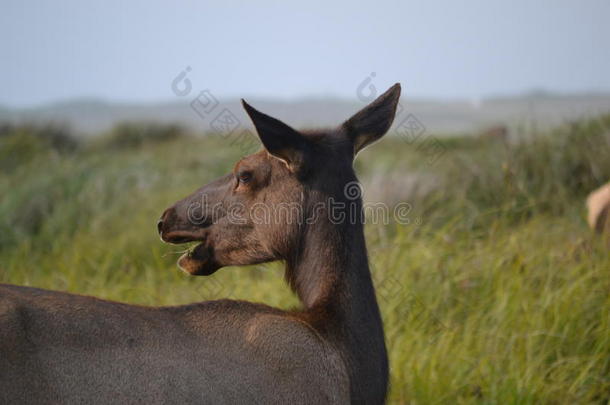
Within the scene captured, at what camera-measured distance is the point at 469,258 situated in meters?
6.82

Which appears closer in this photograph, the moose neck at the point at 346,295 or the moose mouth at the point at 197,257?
the moose neck at the point at 346,295

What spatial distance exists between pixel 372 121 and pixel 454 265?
123 inches

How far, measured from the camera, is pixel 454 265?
6.73 meters

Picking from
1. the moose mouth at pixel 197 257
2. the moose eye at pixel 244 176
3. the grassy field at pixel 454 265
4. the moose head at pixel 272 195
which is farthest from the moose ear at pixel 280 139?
the grassy field at pixel 454 265

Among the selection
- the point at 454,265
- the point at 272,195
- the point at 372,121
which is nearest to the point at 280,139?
the point at 272,195

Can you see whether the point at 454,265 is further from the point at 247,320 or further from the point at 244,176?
the point at 247,320

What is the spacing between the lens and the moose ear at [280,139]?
3.39 m

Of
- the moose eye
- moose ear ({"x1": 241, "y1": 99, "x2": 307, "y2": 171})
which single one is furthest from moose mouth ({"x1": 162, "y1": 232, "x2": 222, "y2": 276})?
moose ear ({"x1": 241, "y1": 99, "x2": 307, "y2": 171})

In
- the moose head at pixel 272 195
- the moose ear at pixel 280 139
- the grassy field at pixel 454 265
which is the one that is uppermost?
the moose ear at pixel 280 139

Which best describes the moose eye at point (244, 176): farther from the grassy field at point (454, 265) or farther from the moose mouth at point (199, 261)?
the grassy field at point (454, 265)

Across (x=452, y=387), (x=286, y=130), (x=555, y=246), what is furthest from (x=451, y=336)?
(x=286, y=130)

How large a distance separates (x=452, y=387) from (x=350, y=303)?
6.64 ft

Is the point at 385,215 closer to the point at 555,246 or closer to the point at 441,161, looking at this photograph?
the point at 555,246

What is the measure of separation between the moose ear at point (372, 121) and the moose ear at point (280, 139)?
39cm
